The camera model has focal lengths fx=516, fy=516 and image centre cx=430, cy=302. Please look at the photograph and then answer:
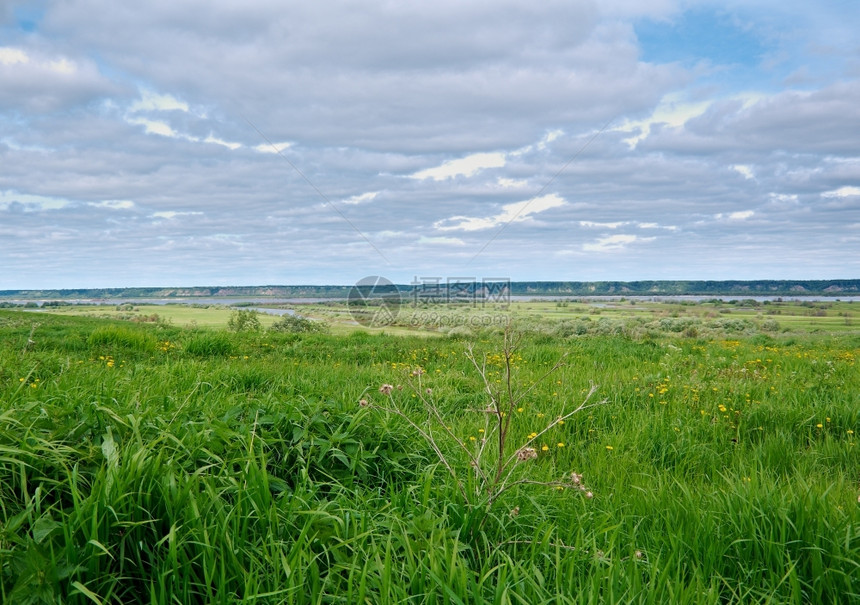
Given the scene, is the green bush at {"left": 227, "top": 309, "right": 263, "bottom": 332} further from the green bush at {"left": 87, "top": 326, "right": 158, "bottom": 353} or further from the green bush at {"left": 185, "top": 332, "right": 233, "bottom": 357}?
the green bush at {"left": 87, "top": 326, "right": 158, "bottom": 353}

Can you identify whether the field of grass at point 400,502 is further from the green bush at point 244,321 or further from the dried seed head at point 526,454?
the green bush at point 244,321

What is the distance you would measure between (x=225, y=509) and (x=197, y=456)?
53 centimetres

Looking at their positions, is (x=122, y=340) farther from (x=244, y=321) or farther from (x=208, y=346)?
(x=244, y=321)

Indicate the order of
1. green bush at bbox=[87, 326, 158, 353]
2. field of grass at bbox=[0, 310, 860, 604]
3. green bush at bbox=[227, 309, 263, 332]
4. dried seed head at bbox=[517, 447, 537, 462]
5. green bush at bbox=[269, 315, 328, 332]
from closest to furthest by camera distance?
field of grass at bbox=[0, 310, 860, 604]
dried seed head at bbox=[517, 447, 537, 462]
green bush at bbox=[87, 326, 158, 353]
green bush at bbox=[227, 309, 263, 332]
green bush at bbox=[269, 315, 328, 332]

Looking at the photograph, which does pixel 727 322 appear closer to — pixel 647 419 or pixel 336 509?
pixel 647 419

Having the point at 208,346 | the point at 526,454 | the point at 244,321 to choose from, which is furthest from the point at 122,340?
the point at 526,454

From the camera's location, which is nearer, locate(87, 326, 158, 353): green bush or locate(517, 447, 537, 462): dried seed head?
locate(517, 447, 537, 462): dried seed head

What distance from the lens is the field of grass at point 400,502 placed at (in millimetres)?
2254

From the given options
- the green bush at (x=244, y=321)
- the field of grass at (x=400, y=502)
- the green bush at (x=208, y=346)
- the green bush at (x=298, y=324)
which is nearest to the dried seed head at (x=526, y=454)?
the field of grass at (x=400, y=502)

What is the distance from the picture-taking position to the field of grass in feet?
7.39

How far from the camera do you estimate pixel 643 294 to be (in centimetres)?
4788

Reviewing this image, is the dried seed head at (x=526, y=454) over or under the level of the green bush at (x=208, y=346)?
over

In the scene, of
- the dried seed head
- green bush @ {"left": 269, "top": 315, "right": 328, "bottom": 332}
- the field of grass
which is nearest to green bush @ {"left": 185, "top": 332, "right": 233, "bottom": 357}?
the field of grass

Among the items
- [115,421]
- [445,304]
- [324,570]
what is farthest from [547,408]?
[445,304]
